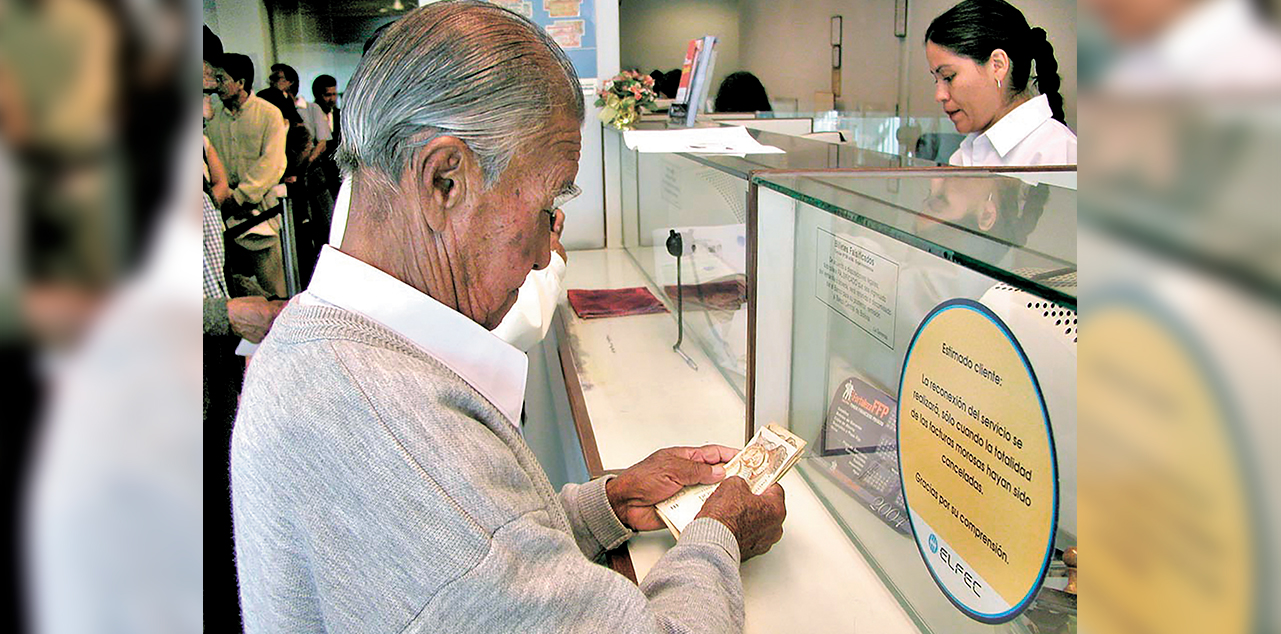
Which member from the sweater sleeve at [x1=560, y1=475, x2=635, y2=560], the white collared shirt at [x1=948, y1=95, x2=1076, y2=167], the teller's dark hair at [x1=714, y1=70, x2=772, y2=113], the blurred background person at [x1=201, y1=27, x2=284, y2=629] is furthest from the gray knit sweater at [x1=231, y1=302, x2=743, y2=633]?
the teller's dark hair at [x1=714, y1=70, x2=772, y2=113]

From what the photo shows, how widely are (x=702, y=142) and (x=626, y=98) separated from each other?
4.53 ft

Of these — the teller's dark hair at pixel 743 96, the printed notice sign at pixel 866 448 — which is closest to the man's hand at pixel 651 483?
the printed notice sign at pixel 866 448

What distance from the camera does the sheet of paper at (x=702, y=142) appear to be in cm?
192

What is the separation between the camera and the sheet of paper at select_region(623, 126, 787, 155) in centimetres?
192

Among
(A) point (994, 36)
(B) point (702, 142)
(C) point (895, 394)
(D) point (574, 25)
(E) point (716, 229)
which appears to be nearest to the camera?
(C) point (895, 394)

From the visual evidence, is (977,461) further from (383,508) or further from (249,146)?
(249,146)

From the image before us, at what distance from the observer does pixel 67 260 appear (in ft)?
0.28

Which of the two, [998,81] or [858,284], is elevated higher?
[998,81]

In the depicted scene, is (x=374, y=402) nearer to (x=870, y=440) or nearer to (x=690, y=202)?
(x=870, y=440)

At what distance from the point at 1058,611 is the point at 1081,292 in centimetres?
79

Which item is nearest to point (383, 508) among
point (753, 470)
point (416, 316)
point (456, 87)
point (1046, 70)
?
point (416, 316)

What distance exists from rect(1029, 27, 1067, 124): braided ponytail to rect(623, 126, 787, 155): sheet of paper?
776mm

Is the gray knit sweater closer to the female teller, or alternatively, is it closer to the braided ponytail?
the female teller

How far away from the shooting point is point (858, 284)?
116 centimetres
